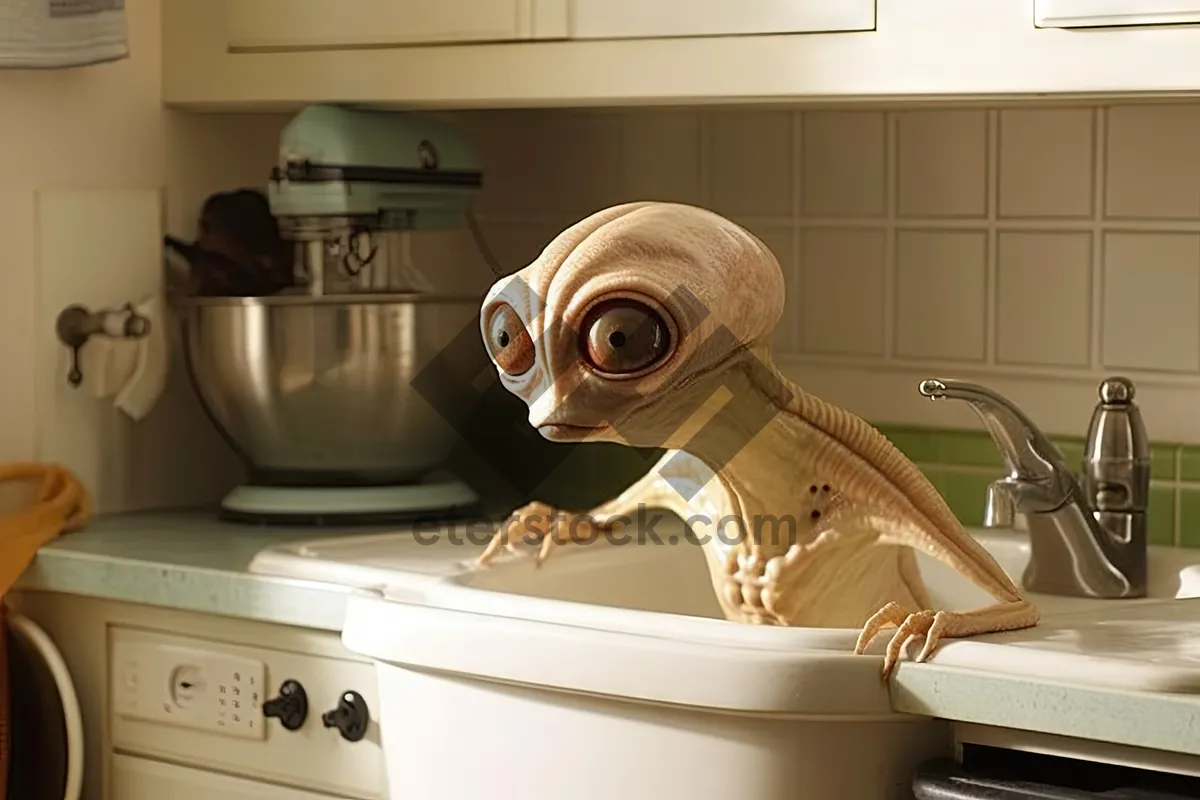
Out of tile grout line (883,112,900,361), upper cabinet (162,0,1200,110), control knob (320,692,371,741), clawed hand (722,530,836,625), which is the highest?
upper cabinet (162,0,1200,110)

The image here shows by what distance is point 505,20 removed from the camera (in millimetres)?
1783

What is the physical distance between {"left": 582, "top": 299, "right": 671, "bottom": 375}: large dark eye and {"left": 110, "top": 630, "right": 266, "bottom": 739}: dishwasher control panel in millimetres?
561

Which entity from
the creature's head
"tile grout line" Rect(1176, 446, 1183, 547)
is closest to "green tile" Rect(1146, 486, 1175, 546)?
"tile grout line" Rect(1176, 446, 1183, 547)

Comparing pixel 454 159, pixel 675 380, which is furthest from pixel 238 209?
pixel 675 380

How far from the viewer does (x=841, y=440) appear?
1422 millimetres

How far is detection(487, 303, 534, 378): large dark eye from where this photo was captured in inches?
51.9

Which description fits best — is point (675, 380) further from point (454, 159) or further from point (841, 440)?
point (454, 159)

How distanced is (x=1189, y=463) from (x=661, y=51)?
62 centimetres

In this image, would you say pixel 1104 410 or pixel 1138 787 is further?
pixel 1104 410

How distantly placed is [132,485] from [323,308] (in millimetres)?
330

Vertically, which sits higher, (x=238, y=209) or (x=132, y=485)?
(x=238, y=209)

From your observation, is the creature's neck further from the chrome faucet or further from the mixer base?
the mixer base

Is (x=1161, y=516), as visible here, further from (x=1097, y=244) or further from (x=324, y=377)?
(x=324, y=377)

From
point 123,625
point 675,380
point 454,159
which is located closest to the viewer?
point 675,380
